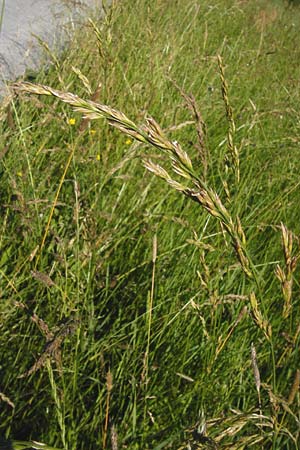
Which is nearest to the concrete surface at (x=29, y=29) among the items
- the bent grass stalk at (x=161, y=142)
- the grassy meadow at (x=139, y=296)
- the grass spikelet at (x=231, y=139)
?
the grassy meadow at (x=139, y=296)

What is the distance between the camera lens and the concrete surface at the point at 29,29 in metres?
3.10

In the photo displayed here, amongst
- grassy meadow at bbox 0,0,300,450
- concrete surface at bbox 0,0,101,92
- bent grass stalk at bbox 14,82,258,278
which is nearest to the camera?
bent grass stalk at bbox 14,82,258,278

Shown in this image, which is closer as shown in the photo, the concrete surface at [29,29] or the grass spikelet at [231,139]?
the grass spikelet at [231,139]

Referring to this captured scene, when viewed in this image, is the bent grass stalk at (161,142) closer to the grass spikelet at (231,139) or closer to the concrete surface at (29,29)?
the grass spikelet at (231,139)

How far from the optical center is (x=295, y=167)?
2500mm

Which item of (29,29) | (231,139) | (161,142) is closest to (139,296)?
(231,139)

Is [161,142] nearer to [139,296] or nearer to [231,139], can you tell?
[231,139]

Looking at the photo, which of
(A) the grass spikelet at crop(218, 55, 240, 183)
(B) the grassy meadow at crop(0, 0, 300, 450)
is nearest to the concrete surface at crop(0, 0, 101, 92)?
(B) the grassy meadow at crop(0, 0, 300, 450)

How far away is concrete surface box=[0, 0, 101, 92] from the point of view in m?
3.10

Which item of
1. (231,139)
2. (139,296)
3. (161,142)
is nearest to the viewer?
(161,142)

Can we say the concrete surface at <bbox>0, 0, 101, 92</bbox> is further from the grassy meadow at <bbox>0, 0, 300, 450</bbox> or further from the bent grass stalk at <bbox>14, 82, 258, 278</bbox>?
the bent grass stalk at <bbox>14, 82, 258, 278</bbox>

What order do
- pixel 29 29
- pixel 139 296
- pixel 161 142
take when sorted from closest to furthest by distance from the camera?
pixel 161 142, pixel 139 296, pixel 29 29

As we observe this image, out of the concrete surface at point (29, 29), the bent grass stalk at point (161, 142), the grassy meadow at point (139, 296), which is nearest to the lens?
the bent grass stalk at point (161, 142)

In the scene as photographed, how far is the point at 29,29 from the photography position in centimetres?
368
